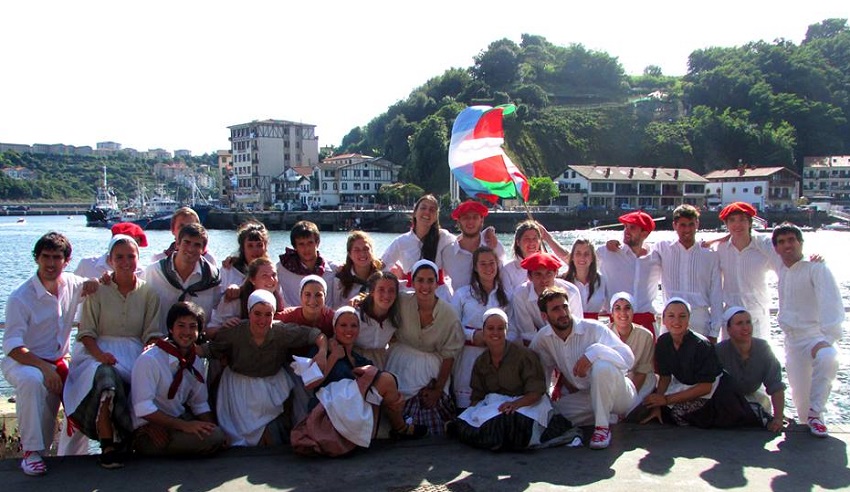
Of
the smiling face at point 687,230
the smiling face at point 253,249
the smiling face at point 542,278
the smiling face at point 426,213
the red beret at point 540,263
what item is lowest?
the smiling face at point 542,278

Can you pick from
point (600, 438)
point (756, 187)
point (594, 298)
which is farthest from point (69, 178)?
point (600, 438)

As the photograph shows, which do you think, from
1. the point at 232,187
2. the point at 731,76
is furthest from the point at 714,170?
the point at 232,187

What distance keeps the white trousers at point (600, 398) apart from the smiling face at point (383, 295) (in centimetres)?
168

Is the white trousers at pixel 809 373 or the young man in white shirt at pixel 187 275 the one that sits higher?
the young man in white shirt at pixel 187 275

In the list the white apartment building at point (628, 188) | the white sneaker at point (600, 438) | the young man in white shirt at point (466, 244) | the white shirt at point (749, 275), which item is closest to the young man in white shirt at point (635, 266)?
the white shirt at point (749, 275)

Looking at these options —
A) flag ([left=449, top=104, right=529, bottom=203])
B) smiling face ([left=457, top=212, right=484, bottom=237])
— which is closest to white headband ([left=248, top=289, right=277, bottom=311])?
smiling face ([left=457, top=212, right=484, bottom=237])

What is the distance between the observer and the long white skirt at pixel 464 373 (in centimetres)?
569

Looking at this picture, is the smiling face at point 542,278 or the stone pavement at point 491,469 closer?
the stone pavement at point 491,469

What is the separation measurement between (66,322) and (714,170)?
326 feet

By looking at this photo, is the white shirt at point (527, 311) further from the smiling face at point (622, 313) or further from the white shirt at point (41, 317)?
the white shirt at point (41, 317)

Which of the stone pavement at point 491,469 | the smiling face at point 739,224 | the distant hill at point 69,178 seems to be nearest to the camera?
the stone pavement at point 491,469

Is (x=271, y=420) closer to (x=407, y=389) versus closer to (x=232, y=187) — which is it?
(x=407, y=389)

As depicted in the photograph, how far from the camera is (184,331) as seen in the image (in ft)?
16.4

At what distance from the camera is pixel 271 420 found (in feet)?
17.5
